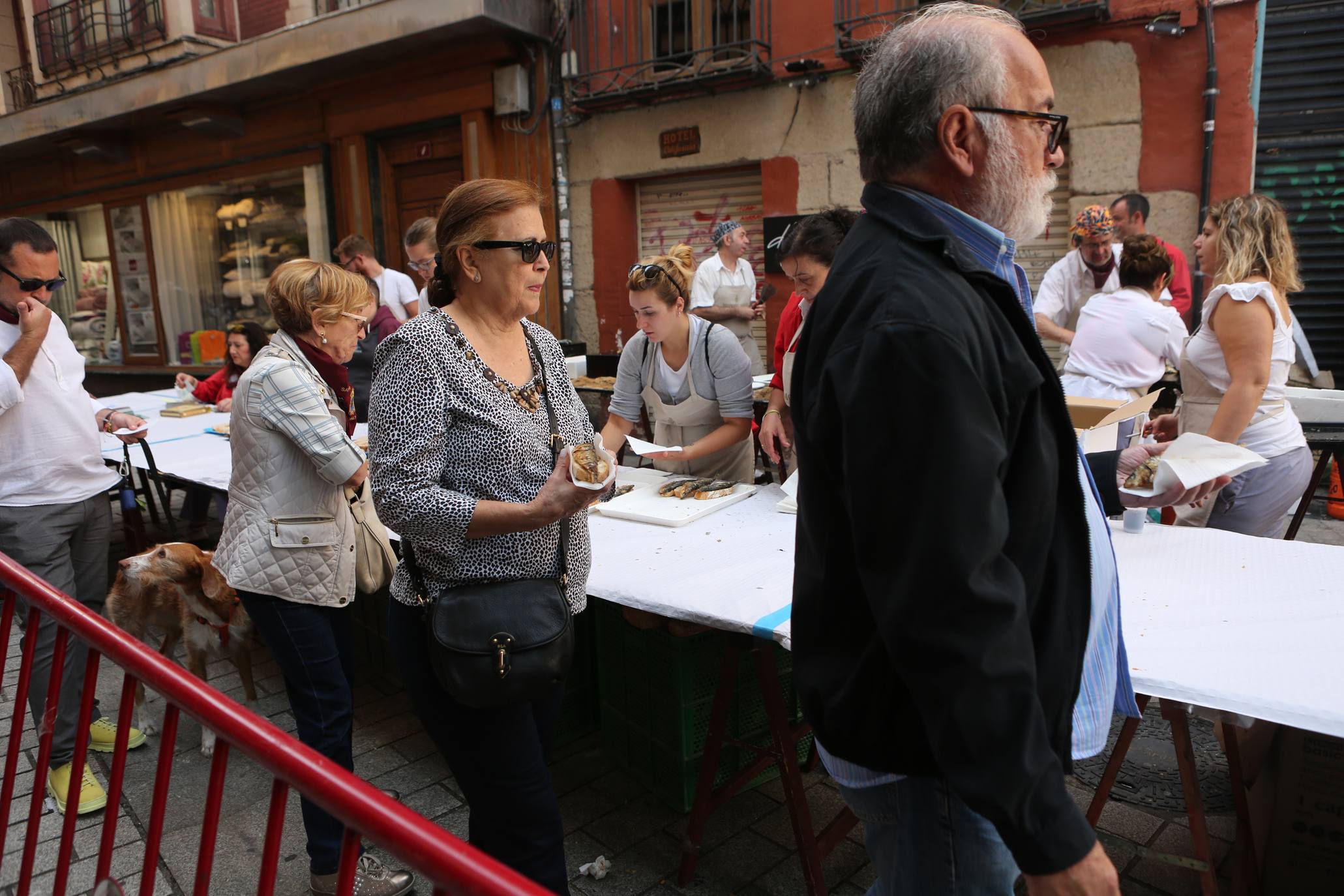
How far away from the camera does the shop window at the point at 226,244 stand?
43.8 feet

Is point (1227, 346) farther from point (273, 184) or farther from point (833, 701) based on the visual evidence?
point (273, 184)

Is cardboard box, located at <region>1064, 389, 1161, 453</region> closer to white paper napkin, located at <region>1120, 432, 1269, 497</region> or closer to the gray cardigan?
white paper napkin, located at <region>1120, 432, 1269, 497</region>

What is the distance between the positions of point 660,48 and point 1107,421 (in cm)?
858

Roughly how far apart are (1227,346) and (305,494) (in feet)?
10.8

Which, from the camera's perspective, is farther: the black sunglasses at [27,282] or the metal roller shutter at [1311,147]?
the metal roller shutter at [1311,147]

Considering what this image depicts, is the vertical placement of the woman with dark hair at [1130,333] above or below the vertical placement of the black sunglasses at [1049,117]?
below

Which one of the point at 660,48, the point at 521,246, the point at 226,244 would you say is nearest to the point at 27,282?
the point at 521,246

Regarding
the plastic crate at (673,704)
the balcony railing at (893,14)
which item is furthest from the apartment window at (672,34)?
the plastic crate at (673,704)

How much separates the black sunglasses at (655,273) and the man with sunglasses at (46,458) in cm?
219

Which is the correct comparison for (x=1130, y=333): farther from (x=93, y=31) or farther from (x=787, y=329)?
(x=93, y=31)

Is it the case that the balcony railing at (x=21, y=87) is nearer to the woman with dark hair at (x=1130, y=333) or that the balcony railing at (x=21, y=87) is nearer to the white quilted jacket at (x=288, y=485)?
the white quilted jacket at (x=288, y=485)

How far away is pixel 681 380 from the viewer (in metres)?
4.20

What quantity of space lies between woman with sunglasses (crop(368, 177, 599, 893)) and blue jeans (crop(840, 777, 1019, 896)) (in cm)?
85

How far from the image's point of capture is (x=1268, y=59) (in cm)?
711
